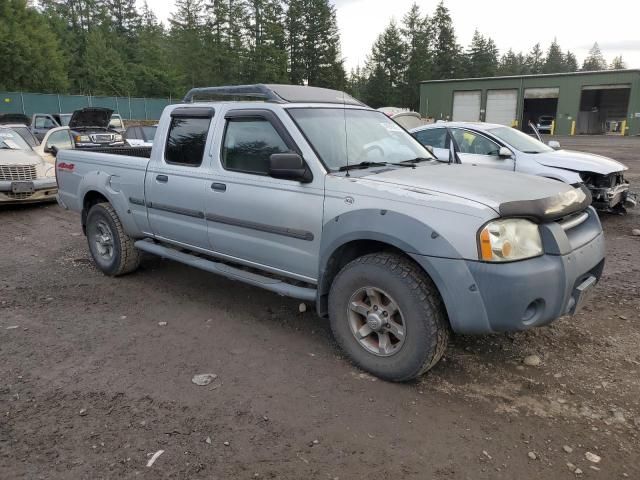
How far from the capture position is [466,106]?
4897 centimetres

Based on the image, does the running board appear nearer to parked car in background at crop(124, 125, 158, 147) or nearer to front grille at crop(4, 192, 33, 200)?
front grille at crop(4, 192, 33, 200)

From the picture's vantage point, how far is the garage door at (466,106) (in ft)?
158

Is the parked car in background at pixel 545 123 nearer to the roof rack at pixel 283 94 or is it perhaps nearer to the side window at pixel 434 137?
the side window at pixel 434 137

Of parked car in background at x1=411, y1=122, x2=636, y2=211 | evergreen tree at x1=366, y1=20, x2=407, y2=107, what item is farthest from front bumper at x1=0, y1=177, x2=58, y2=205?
evergreen tree at x1=366, y1=20, x2=407, y2=107

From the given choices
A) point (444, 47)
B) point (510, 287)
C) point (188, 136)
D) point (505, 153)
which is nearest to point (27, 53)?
point (505, 153)

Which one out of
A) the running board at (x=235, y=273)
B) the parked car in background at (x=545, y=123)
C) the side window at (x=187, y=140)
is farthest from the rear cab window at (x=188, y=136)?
the parked car in background at (x=545, y=123)

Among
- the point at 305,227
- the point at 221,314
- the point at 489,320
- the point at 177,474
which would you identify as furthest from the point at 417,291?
the point at 221,314

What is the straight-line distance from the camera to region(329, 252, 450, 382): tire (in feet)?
10.6

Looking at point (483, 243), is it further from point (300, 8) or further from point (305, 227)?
point (300, 8)

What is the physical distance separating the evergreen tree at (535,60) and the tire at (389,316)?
131041 millimetres

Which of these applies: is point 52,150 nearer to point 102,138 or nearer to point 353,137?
point 102,138

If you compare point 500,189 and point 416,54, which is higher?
point 416,54

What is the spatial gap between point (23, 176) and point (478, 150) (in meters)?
8.59

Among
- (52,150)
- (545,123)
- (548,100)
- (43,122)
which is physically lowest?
(52,150)
